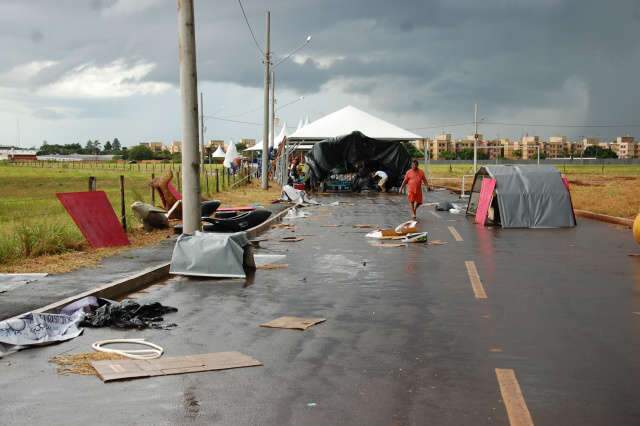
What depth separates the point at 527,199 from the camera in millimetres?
21641

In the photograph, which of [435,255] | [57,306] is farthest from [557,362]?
[435,255]

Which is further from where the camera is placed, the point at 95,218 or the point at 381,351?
the point at 95,218

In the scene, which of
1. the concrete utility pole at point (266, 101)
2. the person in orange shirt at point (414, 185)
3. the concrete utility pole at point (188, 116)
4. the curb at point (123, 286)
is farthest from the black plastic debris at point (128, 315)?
the concrete utility pole at point (266, 101)

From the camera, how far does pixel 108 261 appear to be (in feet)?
41.8

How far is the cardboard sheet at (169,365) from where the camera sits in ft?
19.8

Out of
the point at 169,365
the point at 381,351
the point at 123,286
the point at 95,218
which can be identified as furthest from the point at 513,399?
the point at 95,218

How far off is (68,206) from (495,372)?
9989mm

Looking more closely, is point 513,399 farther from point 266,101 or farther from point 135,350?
point 266,101

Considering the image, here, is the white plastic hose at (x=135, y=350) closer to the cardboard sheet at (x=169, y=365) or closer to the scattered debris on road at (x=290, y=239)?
the cardboard sheet at (x=169, y=365)

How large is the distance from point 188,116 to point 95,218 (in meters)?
2.79

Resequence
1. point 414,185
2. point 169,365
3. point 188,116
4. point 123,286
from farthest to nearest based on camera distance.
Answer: point 414,185
point 188,116
point 123,286
point 169,365

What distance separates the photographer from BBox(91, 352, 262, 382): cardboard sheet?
19.8 ft

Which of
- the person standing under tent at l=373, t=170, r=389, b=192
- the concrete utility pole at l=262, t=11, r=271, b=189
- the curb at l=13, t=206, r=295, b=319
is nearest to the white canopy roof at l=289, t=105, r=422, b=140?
the person standing under tent at l=373, t=170, r=389, b=192

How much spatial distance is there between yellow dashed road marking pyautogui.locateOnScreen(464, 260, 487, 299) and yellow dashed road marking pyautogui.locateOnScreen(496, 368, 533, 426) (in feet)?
12.5
